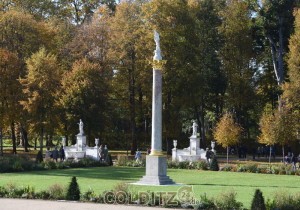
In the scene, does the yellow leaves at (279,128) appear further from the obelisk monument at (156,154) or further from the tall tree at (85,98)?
the obelisk monument at (156,154)

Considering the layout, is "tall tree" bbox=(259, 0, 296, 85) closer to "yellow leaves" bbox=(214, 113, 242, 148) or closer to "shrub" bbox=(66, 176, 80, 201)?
"yellow leaves" bbox=(214, 113, 242, 148)

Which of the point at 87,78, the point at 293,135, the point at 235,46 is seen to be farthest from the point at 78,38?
the point at 293,135

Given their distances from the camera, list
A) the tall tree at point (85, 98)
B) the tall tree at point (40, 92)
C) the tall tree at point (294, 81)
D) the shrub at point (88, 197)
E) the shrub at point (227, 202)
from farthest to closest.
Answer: the tall tree at point (85, 98) → the tall tree at point (40, 92) → the tall tree at point (294, 81) → the shrub at point (88, 197) → the shrub at point (227, 202)

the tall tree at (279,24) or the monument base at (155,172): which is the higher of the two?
the tall tree at (279,24)

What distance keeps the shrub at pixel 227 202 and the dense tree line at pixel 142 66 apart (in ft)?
109

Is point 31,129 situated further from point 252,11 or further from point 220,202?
point 220,202

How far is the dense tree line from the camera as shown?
197 feet

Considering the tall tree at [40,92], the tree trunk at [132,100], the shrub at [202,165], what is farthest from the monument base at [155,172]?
the tree trunk at [132,100]

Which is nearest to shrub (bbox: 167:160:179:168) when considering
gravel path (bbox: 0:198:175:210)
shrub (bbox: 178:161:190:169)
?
shrub (bbox: 178:161:190:169)

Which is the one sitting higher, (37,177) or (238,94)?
(238,94)

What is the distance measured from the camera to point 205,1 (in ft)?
Answer: 234

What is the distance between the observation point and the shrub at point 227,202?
21.1 m

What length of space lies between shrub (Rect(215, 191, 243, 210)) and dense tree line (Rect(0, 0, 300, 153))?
3330cm

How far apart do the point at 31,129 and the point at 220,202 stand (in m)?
41.0
